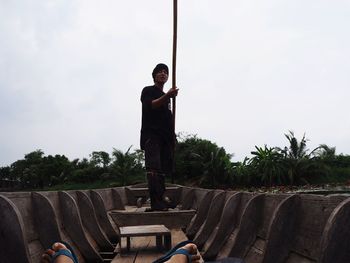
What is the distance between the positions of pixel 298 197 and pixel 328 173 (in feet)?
137

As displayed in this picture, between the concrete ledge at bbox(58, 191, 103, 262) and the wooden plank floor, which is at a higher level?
the concrete ledge at bbox(58, 191, 103, 262)

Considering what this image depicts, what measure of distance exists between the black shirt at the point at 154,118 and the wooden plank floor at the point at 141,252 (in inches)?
47.1

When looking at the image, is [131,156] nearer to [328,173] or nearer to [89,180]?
[89,180]

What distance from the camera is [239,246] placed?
295 cm

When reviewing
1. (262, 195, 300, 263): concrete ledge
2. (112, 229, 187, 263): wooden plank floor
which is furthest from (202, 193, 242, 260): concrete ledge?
(262, 195, 300, 263): concrete ledge

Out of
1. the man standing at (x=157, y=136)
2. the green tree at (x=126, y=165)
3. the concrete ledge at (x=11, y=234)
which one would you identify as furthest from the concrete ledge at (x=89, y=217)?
the green tree at (x=126, y=165)

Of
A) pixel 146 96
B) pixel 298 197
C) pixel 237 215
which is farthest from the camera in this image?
pixel 146 96

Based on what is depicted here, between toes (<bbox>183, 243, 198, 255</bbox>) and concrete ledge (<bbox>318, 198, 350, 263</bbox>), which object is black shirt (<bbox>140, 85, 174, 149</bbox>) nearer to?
toes (<bbox>183, 243, 198, 255</bbox>)

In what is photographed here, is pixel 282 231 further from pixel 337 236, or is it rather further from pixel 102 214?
pixel 102 214

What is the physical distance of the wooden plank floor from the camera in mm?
3096

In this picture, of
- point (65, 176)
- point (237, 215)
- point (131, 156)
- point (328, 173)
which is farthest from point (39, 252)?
point (65, 176)

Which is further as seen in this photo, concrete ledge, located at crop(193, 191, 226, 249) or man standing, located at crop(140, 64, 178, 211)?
man standing, located at crop(140, 64, 178, 211)

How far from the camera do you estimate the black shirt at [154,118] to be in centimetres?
466

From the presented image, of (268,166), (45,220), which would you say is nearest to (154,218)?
(45,220)
